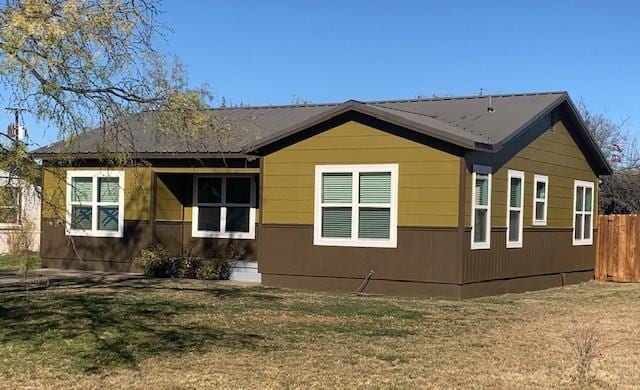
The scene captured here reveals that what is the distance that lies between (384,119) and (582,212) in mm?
7976

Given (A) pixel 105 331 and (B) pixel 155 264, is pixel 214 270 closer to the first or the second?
(B) pixel 155 264

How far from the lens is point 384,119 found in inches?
599

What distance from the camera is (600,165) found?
2145 centimetres

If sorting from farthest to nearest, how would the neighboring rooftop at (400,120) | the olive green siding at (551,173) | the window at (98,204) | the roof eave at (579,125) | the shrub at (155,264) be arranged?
the window at (98,204), the shrub at (155,264), the olive green siding at (551,173), the roof eave at (579,125), the neighboring rooftop at (400,120)

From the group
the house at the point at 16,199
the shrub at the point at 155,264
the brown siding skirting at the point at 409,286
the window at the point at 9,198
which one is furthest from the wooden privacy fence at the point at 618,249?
the window at the point at 9,198

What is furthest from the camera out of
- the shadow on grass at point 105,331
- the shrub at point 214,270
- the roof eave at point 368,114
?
the shrub at point 214,270

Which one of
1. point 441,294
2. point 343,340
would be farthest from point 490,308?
point 343,340

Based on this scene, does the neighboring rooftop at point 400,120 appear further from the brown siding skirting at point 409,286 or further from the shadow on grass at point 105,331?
the brown siding skirting at point 409,286

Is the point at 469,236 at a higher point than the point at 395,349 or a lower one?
higher

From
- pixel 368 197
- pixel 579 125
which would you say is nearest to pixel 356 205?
pixel 368 197

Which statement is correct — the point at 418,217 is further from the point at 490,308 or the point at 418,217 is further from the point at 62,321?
the point at 62,321

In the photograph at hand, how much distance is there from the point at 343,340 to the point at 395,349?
0.79 m

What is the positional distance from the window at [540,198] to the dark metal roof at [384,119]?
1.57 metres

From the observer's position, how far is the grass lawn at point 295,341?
7855 mm
